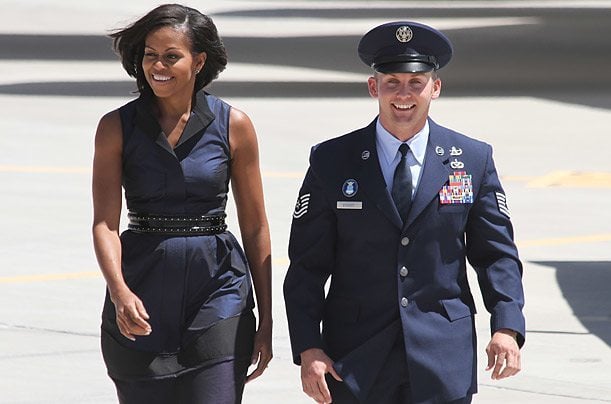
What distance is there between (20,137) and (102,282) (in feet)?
25.6

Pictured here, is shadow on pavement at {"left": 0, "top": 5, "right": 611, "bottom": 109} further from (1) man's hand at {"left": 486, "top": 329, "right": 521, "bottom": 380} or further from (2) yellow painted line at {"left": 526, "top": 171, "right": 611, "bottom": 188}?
(1) man's hand at {"left": 486, "top": 329, "right": 521, "bottom": 380}

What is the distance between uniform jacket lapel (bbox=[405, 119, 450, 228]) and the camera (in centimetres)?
451

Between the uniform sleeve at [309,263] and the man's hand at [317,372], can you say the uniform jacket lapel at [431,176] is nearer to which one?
the uniform sleeve at [309,263]

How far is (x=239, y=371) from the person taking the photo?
473 centimetres

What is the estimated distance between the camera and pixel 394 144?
15.0 ft

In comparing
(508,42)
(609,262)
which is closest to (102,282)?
(609,262)

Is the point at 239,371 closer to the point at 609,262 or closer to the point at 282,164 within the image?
the point at 609,262

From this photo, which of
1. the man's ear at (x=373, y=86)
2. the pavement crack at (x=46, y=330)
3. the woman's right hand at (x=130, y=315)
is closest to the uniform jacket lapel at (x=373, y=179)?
the man's ear at (x=373, y=86)

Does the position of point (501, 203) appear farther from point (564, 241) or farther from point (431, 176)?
point (564, 241)

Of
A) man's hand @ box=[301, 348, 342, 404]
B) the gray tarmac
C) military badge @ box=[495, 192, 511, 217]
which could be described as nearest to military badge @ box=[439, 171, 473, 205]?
military badge @ box=[495, 192, 511, 217]

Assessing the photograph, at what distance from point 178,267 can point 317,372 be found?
0.57 m

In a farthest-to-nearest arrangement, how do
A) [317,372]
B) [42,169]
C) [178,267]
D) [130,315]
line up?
[42,169] < [178,267] < [130,315] < [317,372]

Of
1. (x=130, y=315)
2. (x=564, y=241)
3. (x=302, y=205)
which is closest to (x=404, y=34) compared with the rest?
(x=302, y=205)

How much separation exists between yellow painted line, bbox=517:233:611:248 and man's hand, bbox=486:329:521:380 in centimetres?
740
